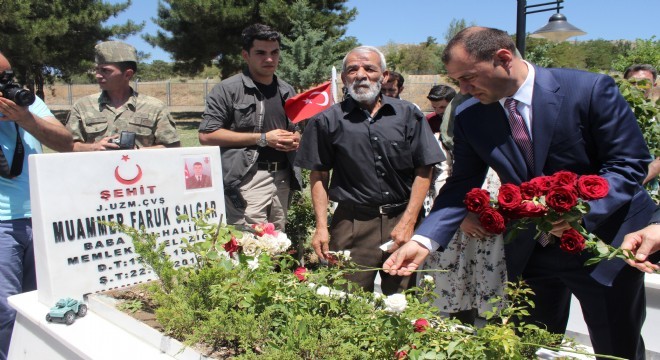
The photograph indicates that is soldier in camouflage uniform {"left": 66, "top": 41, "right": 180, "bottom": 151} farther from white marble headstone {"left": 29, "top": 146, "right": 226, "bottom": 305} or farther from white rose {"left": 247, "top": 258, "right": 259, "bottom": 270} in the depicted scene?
white rose {"left": 247, "top": 258, "right": 259, "bottom": 270}

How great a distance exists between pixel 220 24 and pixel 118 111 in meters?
18.2

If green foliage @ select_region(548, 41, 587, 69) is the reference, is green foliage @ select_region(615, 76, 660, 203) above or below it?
below

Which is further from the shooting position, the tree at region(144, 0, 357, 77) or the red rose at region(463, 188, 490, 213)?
the tree at region(144, 0, 357, 77)

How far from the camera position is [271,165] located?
372 centimetres

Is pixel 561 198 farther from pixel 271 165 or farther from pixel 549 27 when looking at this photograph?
pixel 549 27

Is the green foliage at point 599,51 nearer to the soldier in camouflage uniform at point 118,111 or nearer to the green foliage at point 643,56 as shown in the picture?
the green foliage at point 643,56

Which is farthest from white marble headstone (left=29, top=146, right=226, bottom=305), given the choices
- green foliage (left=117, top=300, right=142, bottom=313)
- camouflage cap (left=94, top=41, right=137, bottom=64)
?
camouflage cap (left=94, top=41, right=137, bottom=64)

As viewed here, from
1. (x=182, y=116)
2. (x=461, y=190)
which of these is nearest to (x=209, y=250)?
(x=461, y=190)

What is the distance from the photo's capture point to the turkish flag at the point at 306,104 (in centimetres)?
394

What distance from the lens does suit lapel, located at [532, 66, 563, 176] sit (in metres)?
2.03

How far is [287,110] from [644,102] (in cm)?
237

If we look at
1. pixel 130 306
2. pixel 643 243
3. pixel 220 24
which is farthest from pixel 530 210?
pixel 220 24

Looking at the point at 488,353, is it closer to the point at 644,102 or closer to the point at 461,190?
the point at 461,190

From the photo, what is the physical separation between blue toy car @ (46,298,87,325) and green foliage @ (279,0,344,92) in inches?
640
